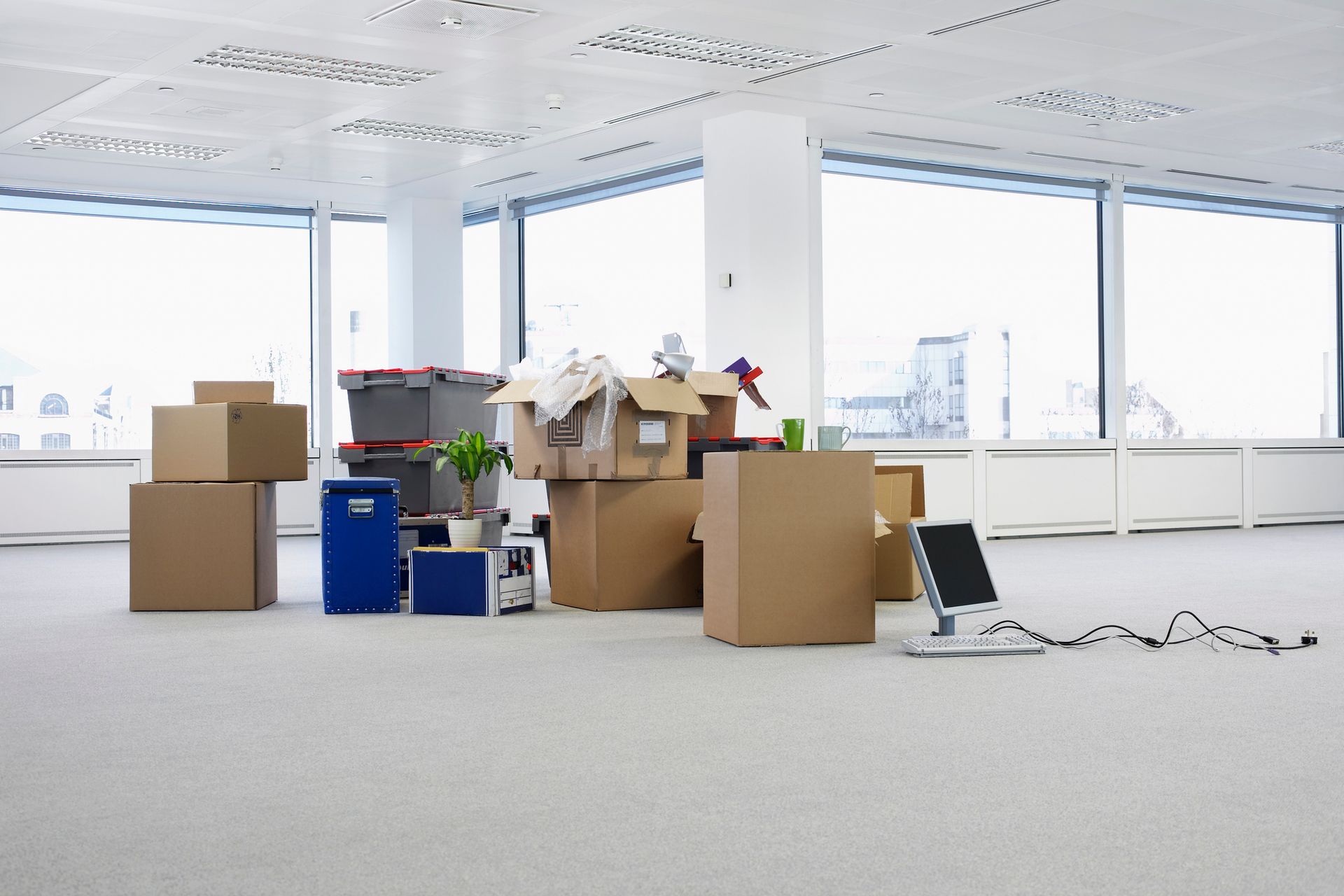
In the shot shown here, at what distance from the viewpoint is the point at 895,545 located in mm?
5266

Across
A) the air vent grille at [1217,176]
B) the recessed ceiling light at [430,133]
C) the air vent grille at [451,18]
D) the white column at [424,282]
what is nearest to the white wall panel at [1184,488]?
the air vent grille at [1217,176]

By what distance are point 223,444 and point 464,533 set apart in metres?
1.06

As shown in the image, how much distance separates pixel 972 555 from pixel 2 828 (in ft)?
9.73

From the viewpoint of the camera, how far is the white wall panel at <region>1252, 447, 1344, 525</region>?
980 cm

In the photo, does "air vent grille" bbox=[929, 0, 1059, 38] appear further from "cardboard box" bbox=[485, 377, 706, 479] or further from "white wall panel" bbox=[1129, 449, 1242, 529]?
"white wall panel" bbox=[1129, 449, 1242, 529]

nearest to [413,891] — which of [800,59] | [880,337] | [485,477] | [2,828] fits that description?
[2,828]

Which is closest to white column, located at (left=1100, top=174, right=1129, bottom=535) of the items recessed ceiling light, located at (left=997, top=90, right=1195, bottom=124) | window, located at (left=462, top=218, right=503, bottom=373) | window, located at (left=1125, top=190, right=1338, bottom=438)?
window, located at (left=1125, top=190, right=1338, bottom=438)

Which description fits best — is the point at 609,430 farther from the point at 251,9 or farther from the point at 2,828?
the point at 2,828

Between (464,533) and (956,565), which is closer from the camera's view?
(956,565)

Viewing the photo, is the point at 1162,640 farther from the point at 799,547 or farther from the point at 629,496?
the point at 629,496

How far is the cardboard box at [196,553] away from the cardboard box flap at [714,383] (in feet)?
6.12

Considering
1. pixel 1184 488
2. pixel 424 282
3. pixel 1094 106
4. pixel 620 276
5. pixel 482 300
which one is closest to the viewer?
pixel 1094 106

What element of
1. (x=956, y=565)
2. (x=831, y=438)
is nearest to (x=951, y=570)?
(x=956, y=565)

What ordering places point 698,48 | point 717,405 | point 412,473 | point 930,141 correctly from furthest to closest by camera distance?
point 930,141 → point 698,48 → point 412,473 → point 717,405
